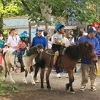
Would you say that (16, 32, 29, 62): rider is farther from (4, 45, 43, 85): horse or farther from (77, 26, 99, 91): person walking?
(77, 26, 99, 91): person walking

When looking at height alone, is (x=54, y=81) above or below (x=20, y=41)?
below

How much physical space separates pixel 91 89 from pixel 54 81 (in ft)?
8.08

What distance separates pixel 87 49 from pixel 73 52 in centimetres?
52

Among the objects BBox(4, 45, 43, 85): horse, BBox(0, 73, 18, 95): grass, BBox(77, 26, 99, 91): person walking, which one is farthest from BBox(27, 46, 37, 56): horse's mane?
BBox(77, 26, 99, 91): person walking

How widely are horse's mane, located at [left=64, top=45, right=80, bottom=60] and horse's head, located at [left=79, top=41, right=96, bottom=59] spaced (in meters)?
0.18

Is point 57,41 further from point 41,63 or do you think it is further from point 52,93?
point 52,93

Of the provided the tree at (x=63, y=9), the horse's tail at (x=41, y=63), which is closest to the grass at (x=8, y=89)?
the horse's tail at (x=41, y=63)

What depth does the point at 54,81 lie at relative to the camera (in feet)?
47.0

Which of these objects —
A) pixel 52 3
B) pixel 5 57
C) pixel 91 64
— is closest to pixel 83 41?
pixel 91 64

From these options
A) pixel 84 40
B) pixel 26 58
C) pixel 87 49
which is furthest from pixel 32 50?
pixel 87 49

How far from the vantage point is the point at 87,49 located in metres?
11.0

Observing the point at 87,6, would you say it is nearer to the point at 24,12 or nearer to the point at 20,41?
the point at 24,12

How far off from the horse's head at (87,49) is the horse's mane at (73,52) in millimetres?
177

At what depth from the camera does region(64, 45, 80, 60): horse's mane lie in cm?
1127
